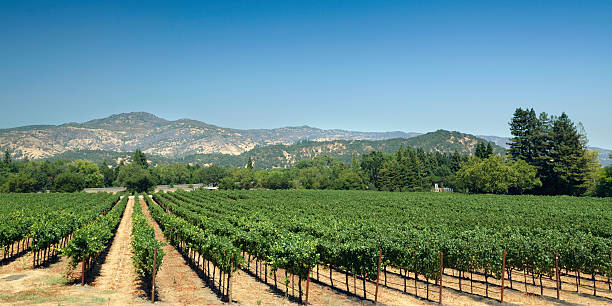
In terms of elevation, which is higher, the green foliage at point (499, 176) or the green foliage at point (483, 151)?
the green foliage at point (483, 151)

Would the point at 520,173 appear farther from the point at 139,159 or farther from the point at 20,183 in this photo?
the point at 139,159

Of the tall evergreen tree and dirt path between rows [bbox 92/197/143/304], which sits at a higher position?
the tall evergreen tree

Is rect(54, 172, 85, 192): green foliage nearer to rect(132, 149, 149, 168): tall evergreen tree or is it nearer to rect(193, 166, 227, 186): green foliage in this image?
rect(132, 149, 149, 168): tall evergreen tree

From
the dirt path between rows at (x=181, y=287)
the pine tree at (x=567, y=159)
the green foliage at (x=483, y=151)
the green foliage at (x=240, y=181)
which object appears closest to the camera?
the dirt path between rows at (x=181, y=287)

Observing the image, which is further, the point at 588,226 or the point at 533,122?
the point at 533,122

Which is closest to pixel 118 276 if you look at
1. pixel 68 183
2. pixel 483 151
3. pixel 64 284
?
pixel 64 284

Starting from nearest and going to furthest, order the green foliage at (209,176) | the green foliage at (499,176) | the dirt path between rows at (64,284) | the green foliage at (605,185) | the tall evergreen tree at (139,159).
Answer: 1. the dirt path between rows at (64,284)
2. the green foliage at (605,185)
3. the green foliage at (499,176)
4. the tall evergreen tree at (139,159)
5. the green foliage at (209,176)

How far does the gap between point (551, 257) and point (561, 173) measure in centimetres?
6941

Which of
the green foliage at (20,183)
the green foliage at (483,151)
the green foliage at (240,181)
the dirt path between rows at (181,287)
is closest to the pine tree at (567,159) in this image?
the green foliage at (483,151)

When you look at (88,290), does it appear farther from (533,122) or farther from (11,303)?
(533,122)

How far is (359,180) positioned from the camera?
124m

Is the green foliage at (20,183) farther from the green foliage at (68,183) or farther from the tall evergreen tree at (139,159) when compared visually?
the tall evergreen tree at (139,159)

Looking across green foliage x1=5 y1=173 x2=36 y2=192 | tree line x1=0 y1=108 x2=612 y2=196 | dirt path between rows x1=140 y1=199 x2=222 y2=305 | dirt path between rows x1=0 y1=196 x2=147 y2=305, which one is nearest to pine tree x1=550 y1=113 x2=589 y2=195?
tree line x1=0 y1=108 x2=612 y2=196

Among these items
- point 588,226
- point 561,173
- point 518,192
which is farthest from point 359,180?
point 588,226
